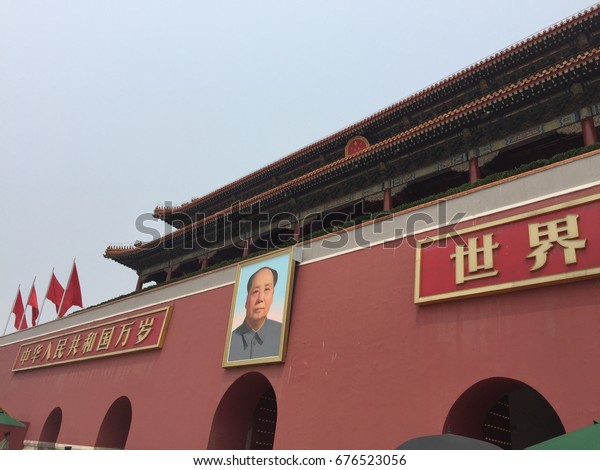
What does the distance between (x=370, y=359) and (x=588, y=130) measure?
508cm

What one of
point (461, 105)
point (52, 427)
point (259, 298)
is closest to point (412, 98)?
point (461, 105)

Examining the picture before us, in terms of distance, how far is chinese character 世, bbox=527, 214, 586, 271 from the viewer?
18.7 feet

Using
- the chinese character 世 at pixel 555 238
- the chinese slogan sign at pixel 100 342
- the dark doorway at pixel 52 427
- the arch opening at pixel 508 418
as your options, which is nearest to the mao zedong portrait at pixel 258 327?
the chinese slogan sign at pixel 100 342

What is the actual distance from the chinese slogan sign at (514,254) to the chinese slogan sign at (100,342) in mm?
6913

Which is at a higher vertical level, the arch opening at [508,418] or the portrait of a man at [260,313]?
the portrait of a man at [260,313]

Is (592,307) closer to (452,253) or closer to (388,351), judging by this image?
(452,253)

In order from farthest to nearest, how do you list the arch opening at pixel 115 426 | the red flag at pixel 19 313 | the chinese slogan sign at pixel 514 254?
1. the red flag at pixel 19 313
2. the arch opening at pixel 115 426
3. the chinese slogan sign at pixel 514 254

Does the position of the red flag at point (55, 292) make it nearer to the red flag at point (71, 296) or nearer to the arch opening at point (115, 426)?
the red flag at point (71, 296)

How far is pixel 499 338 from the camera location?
234 inches

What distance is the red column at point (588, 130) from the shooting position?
764 cm

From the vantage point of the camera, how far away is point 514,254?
6.22 meters

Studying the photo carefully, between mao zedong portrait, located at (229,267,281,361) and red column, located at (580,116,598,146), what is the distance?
5.79 metres

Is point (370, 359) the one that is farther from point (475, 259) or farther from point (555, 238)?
point (555, 238)
